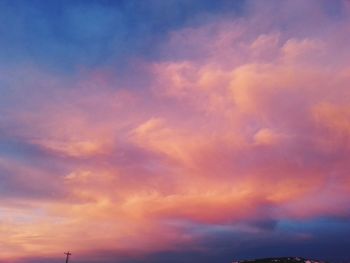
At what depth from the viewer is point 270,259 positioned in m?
179

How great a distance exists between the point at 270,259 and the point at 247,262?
9.50m

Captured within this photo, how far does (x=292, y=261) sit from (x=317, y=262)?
A: 1310 centimetres

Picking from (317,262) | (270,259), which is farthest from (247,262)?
(317,262)

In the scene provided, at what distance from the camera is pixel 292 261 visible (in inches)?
6875

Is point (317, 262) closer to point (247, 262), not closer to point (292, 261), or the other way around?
point (292, 261)

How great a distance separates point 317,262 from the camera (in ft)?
591

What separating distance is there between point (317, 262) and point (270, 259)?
19.6 metres

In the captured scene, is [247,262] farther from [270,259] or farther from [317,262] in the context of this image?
[317,262]

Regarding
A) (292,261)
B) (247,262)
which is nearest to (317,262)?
(292,261)

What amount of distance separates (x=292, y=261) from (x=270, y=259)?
895cm
